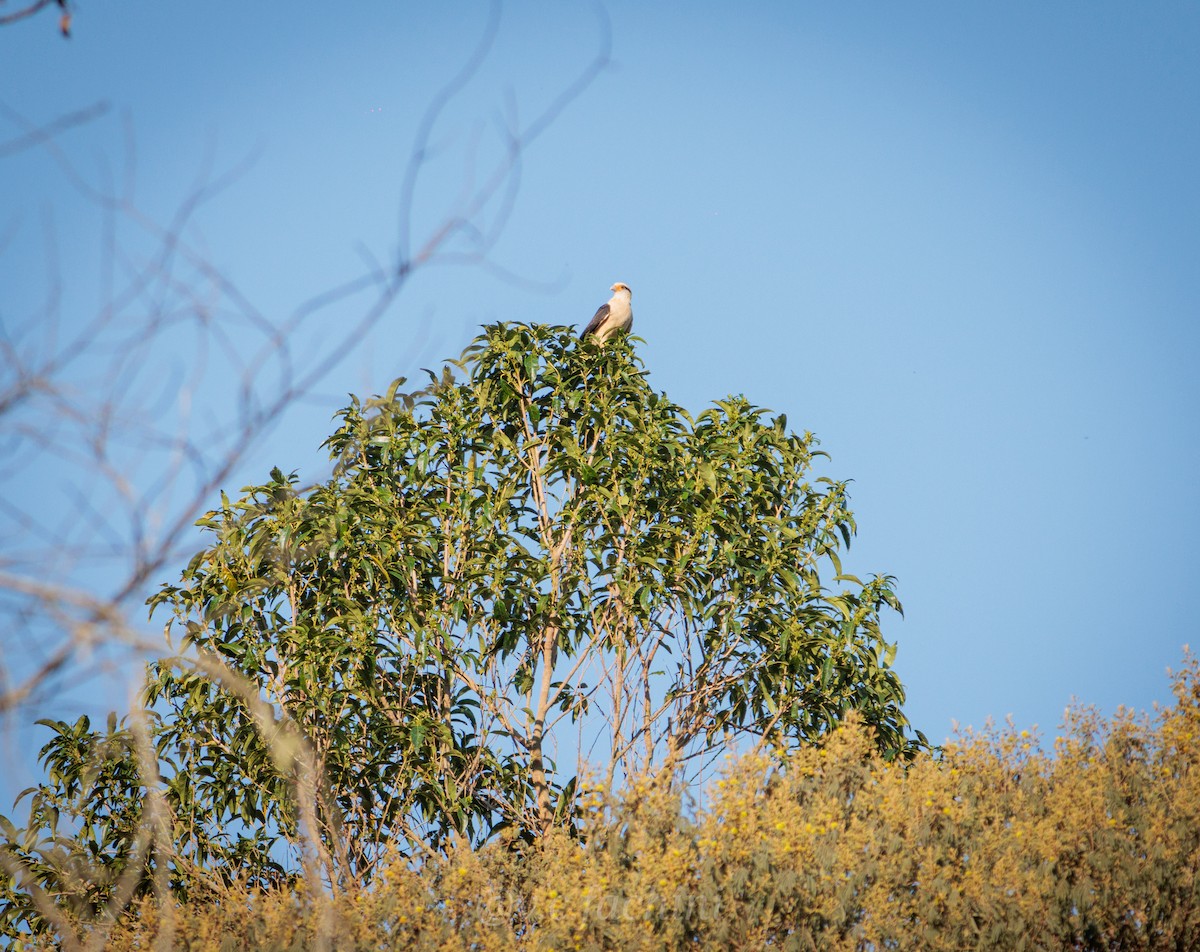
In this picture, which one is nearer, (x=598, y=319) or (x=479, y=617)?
(x=479, y=617)

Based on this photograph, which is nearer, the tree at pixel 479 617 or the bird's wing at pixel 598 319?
the tree at pixel 479 617

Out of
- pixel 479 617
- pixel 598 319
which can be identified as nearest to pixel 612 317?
pixel 598 319

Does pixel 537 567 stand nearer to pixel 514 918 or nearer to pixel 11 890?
pixel 514 918

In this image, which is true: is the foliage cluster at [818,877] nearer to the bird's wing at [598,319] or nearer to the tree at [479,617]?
the tree at [479,617]

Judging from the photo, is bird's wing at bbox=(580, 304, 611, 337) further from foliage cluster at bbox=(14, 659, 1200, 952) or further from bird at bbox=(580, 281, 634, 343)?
foliage cluster at bbox=(14, 659, 1200, 952)

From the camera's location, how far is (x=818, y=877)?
5.30 metres

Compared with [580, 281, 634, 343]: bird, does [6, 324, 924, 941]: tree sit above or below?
Result: below

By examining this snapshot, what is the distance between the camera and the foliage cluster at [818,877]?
514cm

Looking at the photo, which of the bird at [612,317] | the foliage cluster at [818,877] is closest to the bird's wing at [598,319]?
the bird at [612,317]

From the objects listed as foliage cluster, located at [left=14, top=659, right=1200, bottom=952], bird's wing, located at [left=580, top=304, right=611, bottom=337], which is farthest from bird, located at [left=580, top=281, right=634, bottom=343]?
foliage cluster, located at [left=14, top=659, right=1200, bottom=952]

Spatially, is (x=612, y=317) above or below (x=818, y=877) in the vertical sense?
above

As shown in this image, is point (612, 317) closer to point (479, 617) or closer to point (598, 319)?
point (598, 319)

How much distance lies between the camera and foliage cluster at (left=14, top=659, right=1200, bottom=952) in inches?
202

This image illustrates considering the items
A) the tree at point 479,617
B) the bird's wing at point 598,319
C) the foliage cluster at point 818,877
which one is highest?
the bird's wing at point 598,319
